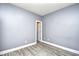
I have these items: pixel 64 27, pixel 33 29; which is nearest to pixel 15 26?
pixel 33 29

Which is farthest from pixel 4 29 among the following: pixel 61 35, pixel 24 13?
pixel 61 35

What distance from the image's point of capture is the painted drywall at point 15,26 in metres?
2.89

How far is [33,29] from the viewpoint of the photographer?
14.7ft

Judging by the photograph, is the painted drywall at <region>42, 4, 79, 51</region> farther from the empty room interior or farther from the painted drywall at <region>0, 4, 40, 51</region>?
the painted drywall at <region>0, 4, 40, 51</region>

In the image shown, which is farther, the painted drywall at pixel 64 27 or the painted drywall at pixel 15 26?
the painted drywall at pixel 64 27

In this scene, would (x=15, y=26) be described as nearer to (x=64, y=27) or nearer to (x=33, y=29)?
(x=33, y=29)

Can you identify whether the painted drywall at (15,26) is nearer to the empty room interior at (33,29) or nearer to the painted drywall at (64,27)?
the empty room interior at (33,29)

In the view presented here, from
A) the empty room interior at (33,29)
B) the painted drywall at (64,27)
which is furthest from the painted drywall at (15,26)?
the painted drywall at (64,27)

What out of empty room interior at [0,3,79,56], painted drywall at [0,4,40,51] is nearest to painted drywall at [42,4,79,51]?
empty room interior at [0,3,79,56]

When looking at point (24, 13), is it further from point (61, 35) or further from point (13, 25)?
point (61, 35)

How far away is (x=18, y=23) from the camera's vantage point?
3502 mm

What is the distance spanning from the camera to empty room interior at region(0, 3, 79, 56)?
2945mm

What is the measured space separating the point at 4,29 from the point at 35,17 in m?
2.31

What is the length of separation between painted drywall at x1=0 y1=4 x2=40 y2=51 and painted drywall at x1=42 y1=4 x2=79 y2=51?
4.15ft
